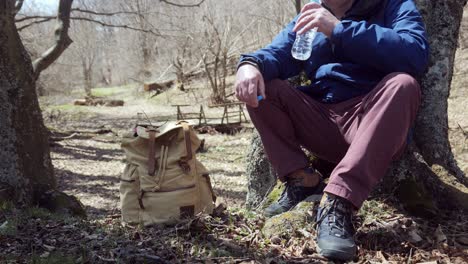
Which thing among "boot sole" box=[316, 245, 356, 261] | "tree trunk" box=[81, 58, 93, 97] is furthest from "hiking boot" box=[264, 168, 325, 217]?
"tree trunk" box=[81, 58, 93, 97]

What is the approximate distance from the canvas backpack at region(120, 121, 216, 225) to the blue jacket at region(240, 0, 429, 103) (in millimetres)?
604

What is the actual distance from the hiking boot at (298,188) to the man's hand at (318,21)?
0.74m

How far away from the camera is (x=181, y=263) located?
6.68 ft

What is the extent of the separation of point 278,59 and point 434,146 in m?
1.07

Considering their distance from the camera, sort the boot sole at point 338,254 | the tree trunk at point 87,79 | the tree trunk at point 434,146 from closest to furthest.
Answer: the boot sole at point 338,254 < the tree trunk at point 434,146 < the tree trunk at point 87,79

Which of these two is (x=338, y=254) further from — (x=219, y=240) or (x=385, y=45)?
(x=385, y=45)

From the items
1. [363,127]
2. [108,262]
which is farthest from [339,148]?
[108,262]

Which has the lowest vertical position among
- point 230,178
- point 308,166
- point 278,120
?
point 230,178

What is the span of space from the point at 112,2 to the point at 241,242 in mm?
11144

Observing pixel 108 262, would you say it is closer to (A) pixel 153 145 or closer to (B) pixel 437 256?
(A) pixel 153 145

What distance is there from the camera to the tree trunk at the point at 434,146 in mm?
2549

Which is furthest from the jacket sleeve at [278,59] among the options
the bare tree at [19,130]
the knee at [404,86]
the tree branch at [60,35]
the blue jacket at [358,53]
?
the tree branch at [60,35]

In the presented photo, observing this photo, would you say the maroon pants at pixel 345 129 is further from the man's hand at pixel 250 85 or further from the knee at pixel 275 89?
the man's hand at pixel 250 85

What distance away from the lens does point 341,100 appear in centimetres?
248
